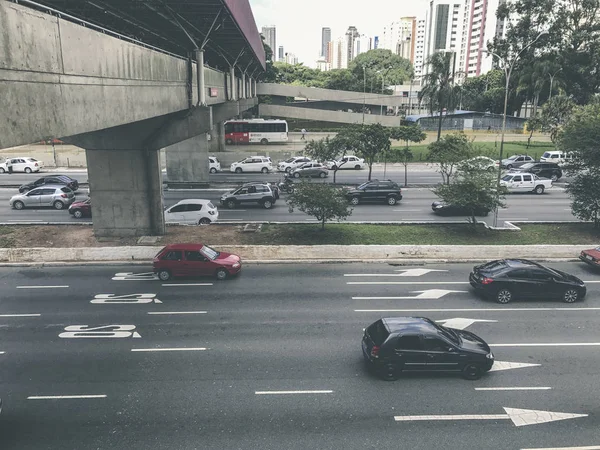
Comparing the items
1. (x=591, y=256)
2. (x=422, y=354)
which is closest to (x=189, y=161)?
(x=591, y=256)

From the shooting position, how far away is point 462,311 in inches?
682

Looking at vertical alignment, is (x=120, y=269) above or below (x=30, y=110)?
below

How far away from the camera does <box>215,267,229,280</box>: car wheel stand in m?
20.4

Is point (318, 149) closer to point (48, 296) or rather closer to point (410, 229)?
point (410, 229)

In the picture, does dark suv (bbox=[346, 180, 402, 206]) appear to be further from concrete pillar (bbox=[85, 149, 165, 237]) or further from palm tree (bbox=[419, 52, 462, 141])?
palm tree (bbox=[419, 52, 462, 141])

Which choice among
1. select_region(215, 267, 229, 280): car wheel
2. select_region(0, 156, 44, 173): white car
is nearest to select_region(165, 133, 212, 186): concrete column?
select_region(0, 156, 44, 173): white car

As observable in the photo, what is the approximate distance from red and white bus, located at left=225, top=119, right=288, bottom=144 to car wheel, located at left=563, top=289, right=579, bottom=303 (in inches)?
2160

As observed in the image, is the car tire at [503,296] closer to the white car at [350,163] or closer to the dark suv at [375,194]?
the dark suv at [375,194]

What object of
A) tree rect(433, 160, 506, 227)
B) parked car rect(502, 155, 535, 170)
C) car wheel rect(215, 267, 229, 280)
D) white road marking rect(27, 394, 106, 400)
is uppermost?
tree rect(433, 160, 506, 227)

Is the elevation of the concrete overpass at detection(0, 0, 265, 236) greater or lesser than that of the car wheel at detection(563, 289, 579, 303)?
A: greater

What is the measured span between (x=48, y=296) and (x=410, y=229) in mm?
18844

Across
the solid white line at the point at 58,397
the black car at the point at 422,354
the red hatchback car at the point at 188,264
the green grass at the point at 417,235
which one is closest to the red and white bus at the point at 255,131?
the green grass at the point at 417,235

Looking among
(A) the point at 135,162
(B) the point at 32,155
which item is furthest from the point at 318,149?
(B) the point at 32,155

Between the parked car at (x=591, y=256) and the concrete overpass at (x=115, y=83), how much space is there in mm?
19777
